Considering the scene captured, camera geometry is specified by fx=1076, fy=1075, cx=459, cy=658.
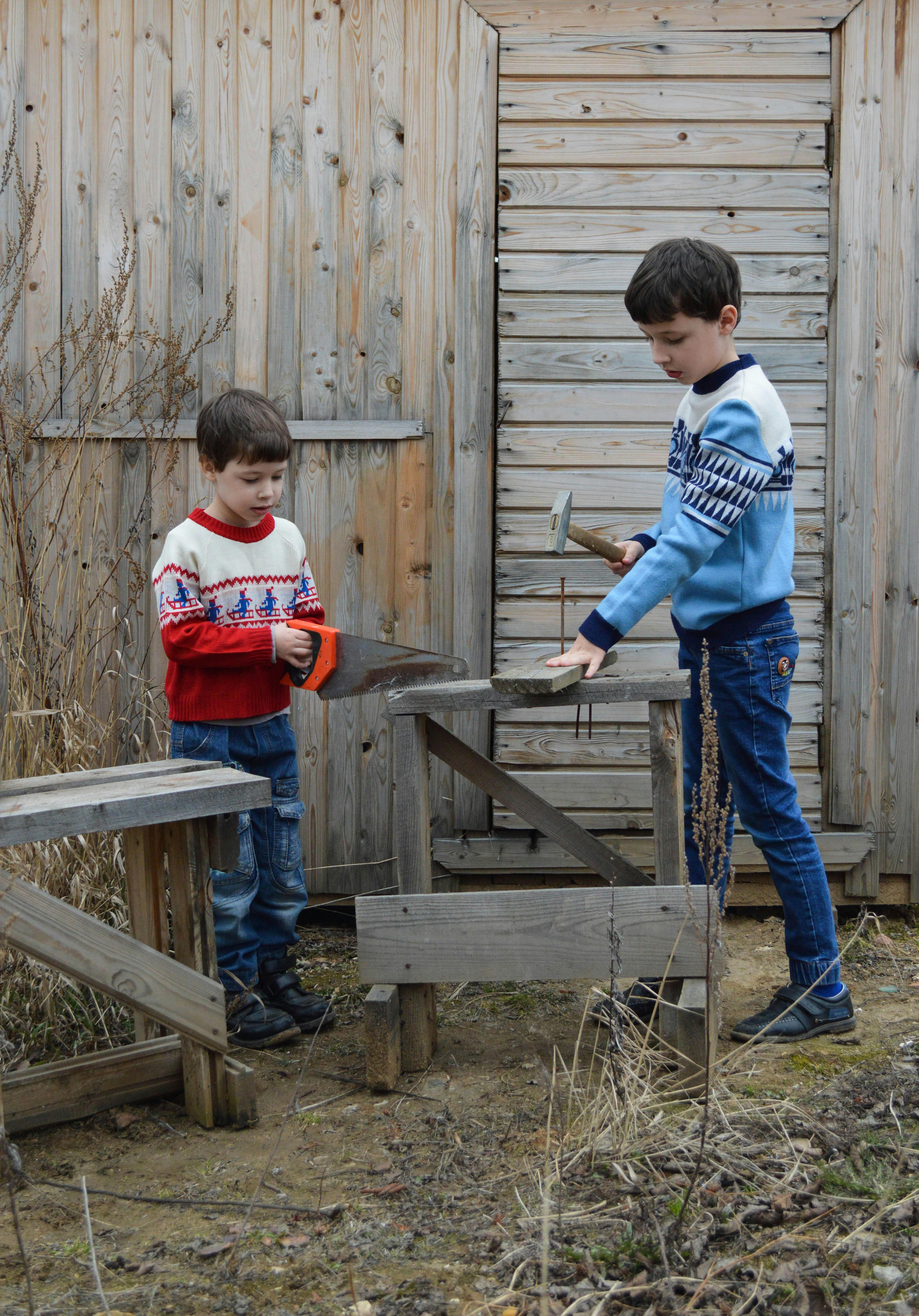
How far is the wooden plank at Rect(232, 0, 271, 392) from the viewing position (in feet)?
12.4

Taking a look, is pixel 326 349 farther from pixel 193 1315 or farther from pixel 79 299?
pixel 193 1315

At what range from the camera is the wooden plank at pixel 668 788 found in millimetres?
2609

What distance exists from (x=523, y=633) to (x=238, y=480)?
1.36 meters

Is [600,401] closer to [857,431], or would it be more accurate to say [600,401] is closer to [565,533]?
[857,431]

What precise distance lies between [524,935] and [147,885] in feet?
3.01

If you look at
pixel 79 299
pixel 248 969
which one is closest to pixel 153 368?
pixel 79 299

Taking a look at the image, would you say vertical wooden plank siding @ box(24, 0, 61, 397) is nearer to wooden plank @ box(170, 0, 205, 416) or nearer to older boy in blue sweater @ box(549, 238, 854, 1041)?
wooden plank @ box(170, 0, 205, 416)

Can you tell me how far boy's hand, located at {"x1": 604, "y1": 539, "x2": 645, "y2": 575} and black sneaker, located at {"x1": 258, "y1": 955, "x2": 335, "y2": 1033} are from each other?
1.46 metres

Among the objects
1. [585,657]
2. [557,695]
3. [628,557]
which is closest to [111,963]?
[557,695]

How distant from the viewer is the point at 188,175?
3832mm

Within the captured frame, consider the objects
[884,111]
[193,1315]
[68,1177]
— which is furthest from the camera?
[884,111]

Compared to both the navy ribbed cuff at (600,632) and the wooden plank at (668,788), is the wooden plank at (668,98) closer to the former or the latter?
the navy ribbed cuff at (600,632)

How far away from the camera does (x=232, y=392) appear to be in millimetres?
2959

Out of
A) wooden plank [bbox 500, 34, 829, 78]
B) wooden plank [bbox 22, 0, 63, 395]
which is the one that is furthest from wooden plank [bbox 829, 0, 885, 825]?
wooden plank [bbox 22, 0, 63, 395]
